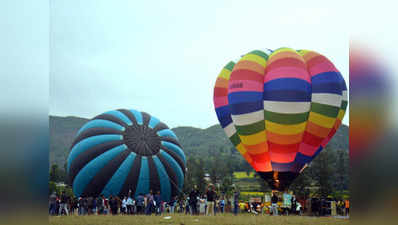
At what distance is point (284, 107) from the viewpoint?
55.9ft

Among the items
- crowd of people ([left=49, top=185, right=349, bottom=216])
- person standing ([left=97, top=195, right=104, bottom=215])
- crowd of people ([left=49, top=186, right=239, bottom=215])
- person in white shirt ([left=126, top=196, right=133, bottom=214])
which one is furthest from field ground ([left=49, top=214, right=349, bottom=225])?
person standing ([left=97, top=195, right=104, bottom=215])

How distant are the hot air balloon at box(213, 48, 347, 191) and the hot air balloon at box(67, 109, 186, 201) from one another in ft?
10.4

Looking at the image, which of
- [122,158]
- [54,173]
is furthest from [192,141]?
[122,158]

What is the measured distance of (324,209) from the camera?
16422 mm

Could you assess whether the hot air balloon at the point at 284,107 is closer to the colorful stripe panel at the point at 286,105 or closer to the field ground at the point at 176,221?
the colorful stripe panel at the point at 286,105

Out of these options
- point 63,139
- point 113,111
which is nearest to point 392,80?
point 113,111

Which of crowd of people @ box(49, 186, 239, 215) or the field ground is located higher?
the field ground

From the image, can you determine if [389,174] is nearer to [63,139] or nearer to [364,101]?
[364,101]

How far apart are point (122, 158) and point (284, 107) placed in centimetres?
616

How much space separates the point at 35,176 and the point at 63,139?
18435 cm

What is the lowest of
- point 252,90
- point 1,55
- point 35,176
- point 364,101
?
point 35,176

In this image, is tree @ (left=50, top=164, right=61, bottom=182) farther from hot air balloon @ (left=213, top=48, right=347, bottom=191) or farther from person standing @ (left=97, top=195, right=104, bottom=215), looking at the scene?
hot air balloon @ (left=213, top=48, right=347, bottom=191)

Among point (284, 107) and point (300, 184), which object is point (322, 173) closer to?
point (300, 184)

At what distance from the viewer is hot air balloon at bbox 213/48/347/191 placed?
1709cm
